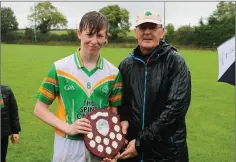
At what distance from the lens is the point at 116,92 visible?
257 cm

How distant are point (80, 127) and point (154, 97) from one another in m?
0.59

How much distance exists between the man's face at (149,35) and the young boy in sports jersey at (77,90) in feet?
1.01

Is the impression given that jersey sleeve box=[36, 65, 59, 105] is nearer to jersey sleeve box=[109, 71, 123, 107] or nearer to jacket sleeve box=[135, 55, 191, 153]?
jersey sleeve box=[109, 71, 123, 107]

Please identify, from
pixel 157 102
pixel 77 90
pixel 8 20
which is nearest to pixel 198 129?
pixel 157 102

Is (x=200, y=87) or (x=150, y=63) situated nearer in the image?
(x=150, y=63)

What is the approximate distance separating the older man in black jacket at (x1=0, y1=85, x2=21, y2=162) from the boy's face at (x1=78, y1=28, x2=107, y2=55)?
5.92ft

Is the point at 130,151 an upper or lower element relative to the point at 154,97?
lower

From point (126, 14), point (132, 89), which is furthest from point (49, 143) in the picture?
point (126, 14)

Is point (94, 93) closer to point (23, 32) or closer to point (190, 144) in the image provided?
point (190, 144)

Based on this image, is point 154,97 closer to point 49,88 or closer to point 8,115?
point 49,88

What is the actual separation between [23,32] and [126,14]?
53.6ft

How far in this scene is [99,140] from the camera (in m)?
2.34

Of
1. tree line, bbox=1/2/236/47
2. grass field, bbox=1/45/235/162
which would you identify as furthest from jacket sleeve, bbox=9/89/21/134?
tree line, bbox=1/2/236/47

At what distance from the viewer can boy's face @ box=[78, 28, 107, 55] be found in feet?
7.79
